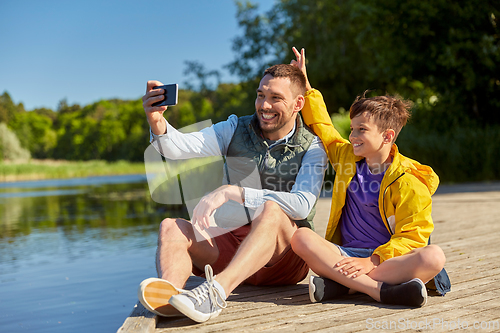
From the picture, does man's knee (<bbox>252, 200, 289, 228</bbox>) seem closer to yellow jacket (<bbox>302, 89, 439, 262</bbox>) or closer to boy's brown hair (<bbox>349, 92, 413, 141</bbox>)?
yellow jacket (<bbox>302, 89, 439, 262</bbox>)

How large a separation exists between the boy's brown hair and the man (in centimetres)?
36

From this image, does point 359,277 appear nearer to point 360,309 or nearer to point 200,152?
point 360,309

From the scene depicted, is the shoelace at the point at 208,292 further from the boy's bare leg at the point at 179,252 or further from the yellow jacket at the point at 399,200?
the yellow jacket at the point at 399,200

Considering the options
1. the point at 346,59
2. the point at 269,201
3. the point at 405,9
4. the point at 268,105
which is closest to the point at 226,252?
the point at 269,201

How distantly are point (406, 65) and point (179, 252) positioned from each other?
12.6m

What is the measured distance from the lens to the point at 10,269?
6.13 m

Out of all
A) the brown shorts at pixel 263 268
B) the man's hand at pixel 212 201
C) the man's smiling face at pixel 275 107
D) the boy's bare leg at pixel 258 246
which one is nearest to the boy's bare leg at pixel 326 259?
the boy's bare leg at pixel 258 246

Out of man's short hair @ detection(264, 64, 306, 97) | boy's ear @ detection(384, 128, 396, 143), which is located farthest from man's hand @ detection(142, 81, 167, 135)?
boy's ear @ detection(384, 128, 396, 143)

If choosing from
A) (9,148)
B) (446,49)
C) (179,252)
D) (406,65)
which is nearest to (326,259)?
(179,252)

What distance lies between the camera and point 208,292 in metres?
2.17

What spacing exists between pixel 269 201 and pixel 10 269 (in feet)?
16.1

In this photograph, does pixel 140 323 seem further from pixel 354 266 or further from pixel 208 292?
pixel 354 266

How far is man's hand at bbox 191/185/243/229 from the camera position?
2.50 m

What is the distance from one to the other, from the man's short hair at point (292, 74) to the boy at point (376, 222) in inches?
12.3
